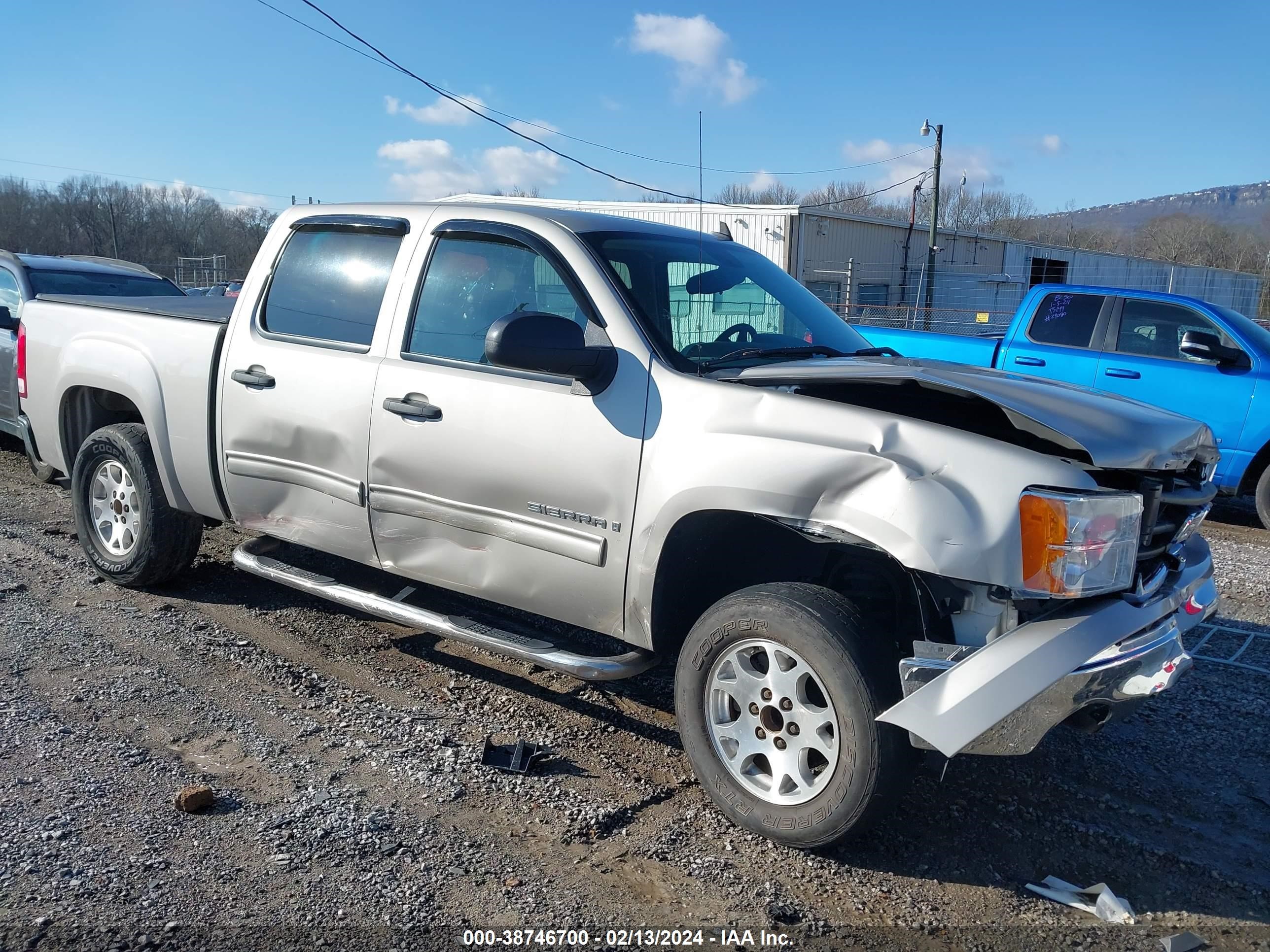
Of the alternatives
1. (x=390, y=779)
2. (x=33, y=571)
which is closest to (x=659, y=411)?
(x=390, y=779)

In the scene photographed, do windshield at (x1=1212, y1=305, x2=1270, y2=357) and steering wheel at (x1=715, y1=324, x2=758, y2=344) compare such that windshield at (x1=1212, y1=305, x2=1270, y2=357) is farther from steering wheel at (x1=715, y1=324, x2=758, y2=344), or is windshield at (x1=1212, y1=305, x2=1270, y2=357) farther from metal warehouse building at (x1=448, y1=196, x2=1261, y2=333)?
metal warehouse building at (x1=448, y1=196, x2=1261, y2=333)

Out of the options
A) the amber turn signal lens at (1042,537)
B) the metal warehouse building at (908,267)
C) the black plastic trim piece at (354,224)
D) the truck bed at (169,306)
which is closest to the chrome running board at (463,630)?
the truck bed at (169,306)

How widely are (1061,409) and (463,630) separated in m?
2.27

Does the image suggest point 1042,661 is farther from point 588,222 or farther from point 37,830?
point 37,830

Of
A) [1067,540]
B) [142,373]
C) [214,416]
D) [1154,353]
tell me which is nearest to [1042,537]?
[1067,540]

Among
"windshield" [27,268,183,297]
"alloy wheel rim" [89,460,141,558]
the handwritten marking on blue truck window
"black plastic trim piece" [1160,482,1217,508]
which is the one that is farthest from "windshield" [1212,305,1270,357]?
"windshield" [27,268,183,297]

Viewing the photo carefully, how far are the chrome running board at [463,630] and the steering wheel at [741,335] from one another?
4.12 ft

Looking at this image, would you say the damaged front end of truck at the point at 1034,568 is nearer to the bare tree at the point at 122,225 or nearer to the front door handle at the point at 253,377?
the front door handle at the point at 253,377

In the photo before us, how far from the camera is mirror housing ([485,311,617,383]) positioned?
134 inches

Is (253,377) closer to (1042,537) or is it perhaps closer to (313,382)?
(313,382)

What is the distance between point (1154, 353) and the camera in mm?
8766

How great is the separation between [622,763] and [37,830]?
194cm

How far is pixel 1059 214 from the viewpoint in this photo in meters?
107

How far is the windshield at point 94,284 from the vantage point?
888 cm
